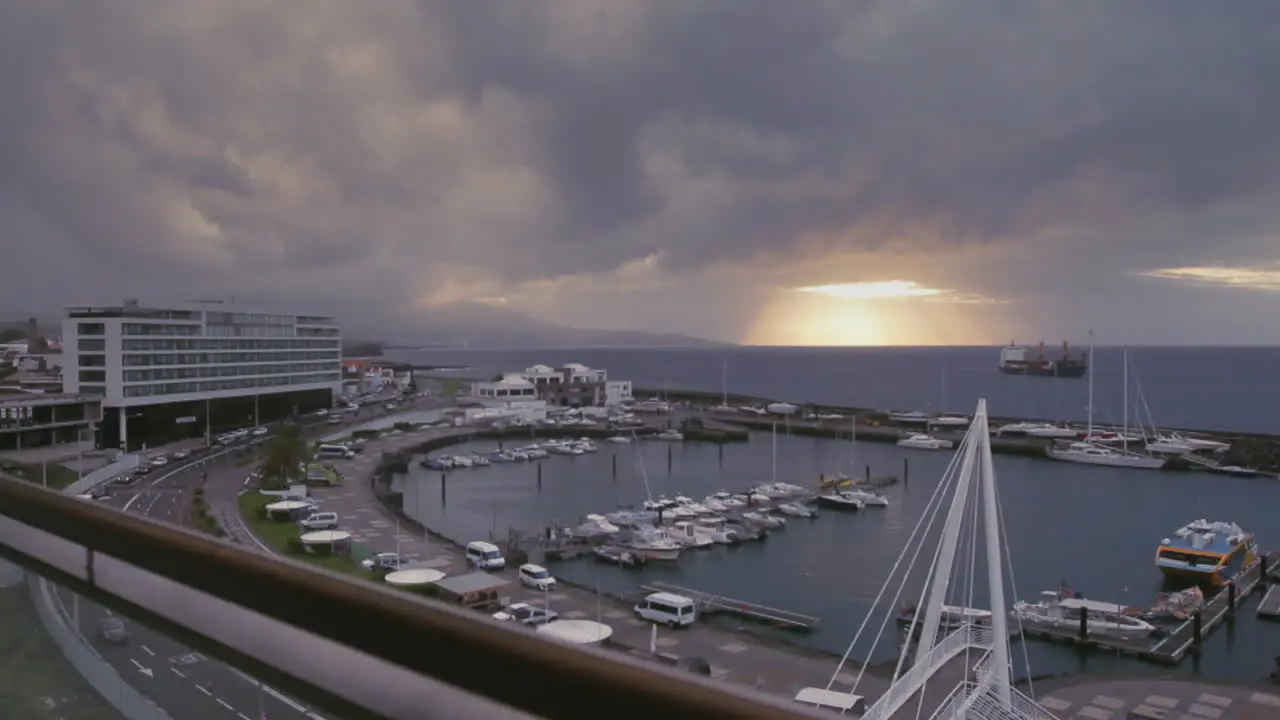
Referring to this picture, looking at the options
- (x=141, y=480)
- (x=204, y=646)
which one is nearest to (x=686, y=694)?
(x=204, y=646)

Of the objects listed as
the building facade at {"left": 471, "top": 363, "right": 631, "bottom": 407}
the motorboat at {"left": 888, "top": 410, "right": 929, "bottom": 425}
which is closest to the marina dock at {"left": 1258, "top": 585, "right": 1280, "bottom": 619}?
the motorboat at {"left": 888, "top": 410, "right": 929, "bottom": 425}

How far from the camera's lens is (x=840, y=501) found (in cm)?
1311

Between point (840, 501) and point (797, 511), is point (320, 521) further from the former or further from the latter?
point (840, 501)

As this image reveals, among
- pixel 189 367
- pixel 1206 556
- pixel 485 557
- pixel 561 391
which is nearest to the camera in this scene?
pixel 485 557

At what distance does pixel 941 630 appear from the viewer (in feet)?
24.6

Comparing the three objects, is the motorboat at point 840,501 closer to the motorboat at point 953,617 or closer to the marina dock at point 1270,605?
the motorboat at point 953,617

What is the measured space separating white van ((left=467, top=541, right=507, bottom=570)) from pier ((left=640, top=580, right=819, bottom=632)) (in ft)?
6.31

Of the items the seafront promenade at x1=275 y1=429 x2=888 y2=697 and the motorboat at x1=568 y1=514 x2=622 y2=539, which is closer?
the seafront promenade at x1=275 y1=429 x2=888 y2=697

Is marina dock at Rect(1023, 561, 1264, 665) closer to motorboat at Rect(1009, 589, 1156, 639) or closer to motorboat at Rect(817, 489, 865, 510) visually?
motorboat at Rect(1009, 589, 1156, 639)

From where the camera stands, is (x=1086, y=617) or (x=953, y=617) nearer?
(x=1086, y=617)

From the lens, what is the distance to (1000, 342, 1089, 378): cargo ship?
46281mm

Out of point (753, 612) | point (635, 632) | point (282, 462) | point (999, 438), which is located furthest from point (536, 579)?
point (999, 438)

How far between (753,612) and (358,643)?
26.3 feet

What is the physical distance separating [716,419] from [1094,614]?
1731cm
